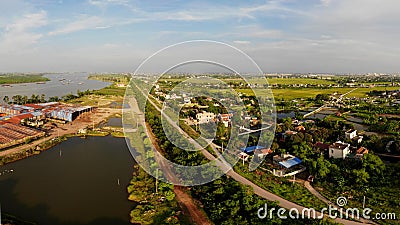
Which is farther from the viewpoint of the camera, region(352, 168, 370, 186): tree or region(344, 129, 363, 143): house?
region(344, 129, 363, 143): house

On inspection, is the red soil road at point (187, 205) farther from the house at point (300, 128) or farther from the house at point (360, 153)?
the house at point (300, 128)

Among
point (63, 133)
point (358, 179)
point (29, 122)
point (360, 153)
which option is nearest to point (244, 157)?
point (358, 179)

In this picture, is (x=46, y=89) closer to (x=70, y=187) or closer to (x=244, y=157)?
(x=70, y=187)

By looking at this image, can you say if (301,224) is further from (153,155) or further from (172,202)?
(153,155)

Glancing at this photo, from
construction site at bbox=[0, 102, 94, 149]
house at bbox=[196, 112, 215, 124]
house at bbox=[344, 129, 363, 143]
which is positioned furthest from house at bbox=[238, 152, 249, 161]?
construction site at bbox=[0, 102, 94, 149]

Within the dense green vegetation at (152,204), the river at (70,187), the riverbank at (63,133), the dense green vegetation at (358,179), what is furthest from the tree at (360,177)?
the riverbank at (63,133)

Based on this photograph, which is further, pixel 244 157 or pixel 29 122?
pixel 29 122

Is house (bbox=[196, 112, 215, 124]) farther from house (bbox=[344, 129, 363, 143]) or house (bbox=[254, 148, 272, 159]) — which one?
house (bbox=[344, 129, 363, 143])
